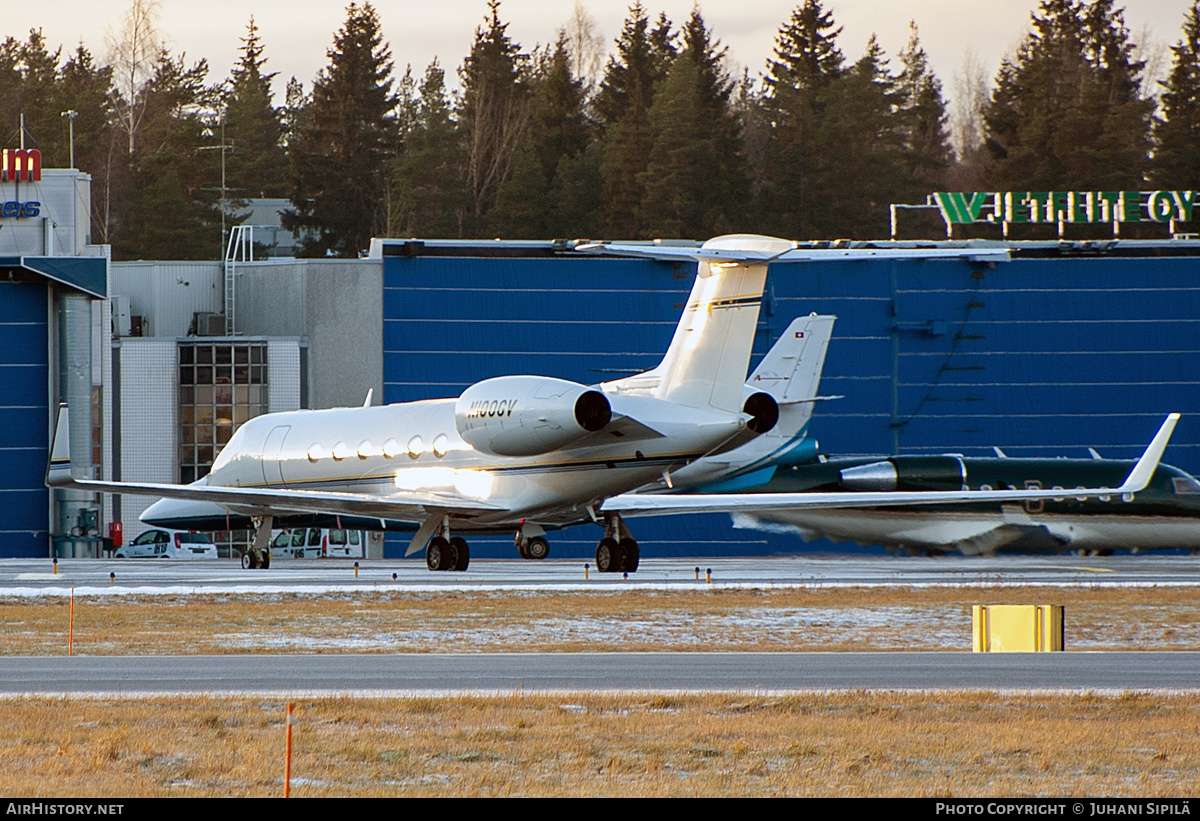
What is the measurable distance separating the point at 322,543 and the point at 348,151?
45.4m

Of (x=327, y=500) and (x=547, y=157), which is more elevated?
(x=547, y=157)

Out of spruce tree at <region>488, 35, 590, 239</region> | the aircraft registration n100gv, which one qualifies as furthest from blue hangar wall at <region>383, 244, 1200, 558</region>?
spruce tree at <region>488, 35, 590, 239</region>

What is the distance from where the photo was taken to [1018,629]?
61.3 ft

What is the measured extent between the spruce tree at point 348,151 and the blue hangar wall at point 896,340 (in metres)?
38.5

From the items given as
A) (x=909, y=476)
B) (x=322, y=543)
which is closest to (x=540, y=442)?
(x=909, y=476)

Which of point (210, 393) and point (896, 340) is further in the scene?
point (210, 393)

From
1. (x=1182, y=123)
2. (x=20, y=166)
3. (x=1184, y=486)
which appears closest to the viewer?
(x=1184, y=486)

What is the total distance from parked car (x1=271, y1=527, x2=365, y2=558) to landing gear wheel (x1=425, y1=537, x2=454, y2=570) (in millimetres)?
20620

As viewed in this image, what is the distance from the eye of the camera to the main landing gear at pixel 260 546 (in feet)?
118

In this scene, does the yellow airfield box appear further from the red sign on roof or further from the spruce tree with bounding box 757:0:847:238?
the spruce tree with bounding box 757:0:847:238

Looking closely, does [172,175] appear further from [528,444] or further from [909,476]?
[528,444]

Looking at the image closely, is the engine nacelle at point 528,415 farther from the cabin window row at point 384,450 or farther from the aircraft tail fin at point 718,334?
the cabin window row at point 384,450

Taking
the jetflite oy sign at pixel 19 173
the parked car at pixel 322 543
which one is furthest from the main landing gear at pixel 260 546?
the jetflite oy sign at pixel 19 173

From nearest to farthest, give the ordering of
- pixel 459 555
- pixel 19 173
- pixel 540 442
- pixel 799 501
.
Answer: pixel 540 442 → pixel 799 501 → pixel 459 555 → pixel 19 173
